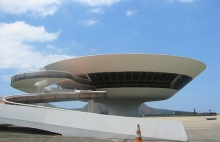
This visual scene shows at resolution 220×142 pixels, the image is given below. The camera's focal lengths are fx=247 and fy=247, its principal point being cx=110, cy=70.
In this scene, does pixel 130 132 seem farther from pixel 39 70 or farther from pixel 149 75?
pixel 149 75

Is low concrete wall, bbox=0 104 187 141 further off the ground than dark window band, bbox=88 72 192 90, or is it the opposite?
dark window band, bbox=88 72 192 90

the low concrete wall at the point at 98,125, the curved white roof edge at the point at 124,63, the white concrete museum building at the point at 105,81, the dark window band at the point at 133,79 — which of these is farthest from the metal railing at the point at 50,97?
the dark window band at the point at 133,79

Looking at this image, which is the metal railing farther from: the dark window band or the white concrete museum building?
the dark window band

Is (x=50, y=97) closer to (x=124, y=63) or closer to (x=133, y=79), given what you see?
(x=124, y=63)

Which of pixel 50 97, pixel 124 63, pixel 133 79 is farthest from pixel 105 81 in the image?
pixel 50 97

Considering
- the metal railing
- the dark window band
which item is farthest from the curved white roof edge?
the metal railing

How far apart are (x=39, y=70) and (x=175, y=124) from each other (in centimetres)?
1906

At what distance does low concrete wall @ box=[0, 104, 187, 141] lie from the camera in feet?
32.9

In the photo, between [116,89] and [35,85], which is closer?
[35,85]

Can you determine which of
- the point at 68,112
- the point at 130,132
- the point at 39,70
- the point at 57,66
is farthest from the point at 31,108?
the point at 57,66

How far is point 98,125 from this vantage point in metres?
10.5

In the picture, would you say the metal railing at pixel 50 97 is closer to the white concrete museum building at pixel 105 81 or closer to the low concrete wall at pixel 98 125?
the white concrete museum building at pixel 105 81

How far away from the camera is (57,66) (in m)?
34.0

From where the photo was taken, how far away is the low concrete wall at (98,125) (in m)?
10.0
